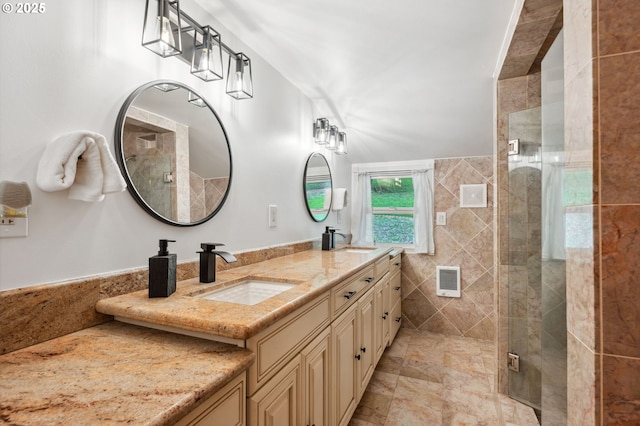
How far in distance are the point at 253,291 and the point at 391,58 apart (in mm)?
1597

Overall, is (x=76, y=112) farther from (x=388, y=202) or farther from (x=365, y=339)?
(x=388, y=202)

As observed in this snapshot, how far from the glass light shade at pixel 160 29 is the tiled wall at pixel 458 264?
9.07 feet

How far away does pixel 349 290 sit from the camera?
1618 millimetres

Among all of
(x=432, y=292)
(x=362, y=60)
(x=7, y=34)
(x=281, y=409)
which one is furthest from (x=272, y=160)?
(x=432, y=292)

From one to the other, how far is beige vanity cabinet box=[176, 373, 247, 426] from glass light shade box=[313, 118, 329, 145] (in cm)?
200

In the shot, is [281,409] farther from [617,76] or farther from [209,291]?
[617,76]

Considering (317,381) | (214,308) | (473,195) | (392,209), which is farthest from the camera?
(392,209)

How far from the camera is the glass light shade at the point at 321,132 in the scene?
98.5 inches

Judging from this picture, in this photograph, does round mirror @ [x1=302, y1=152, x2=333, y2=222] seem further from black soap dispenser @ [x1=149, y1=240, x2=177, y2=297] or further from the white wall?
black soap dispenser @ [x1=149, y1=240, x2=177, y2=297]

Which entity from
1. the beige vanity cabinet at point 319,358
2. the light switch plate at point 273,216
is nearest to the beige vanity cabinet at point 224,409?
the beige vanity cabinet at point 319,358

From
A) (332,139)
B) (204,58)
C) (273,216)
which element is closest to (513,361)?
(273,216)

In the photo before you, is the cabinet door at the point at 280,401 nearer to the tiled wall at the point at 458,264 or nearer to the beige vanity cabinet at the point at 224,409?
the beige vanity cabinet at the point at 224,409

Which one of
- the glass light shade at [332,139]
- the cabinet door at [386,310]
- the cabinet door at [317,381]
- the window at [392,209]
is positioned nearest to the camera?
the cabinet door at [317,381]

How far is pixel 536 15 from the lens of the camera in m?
1.38
